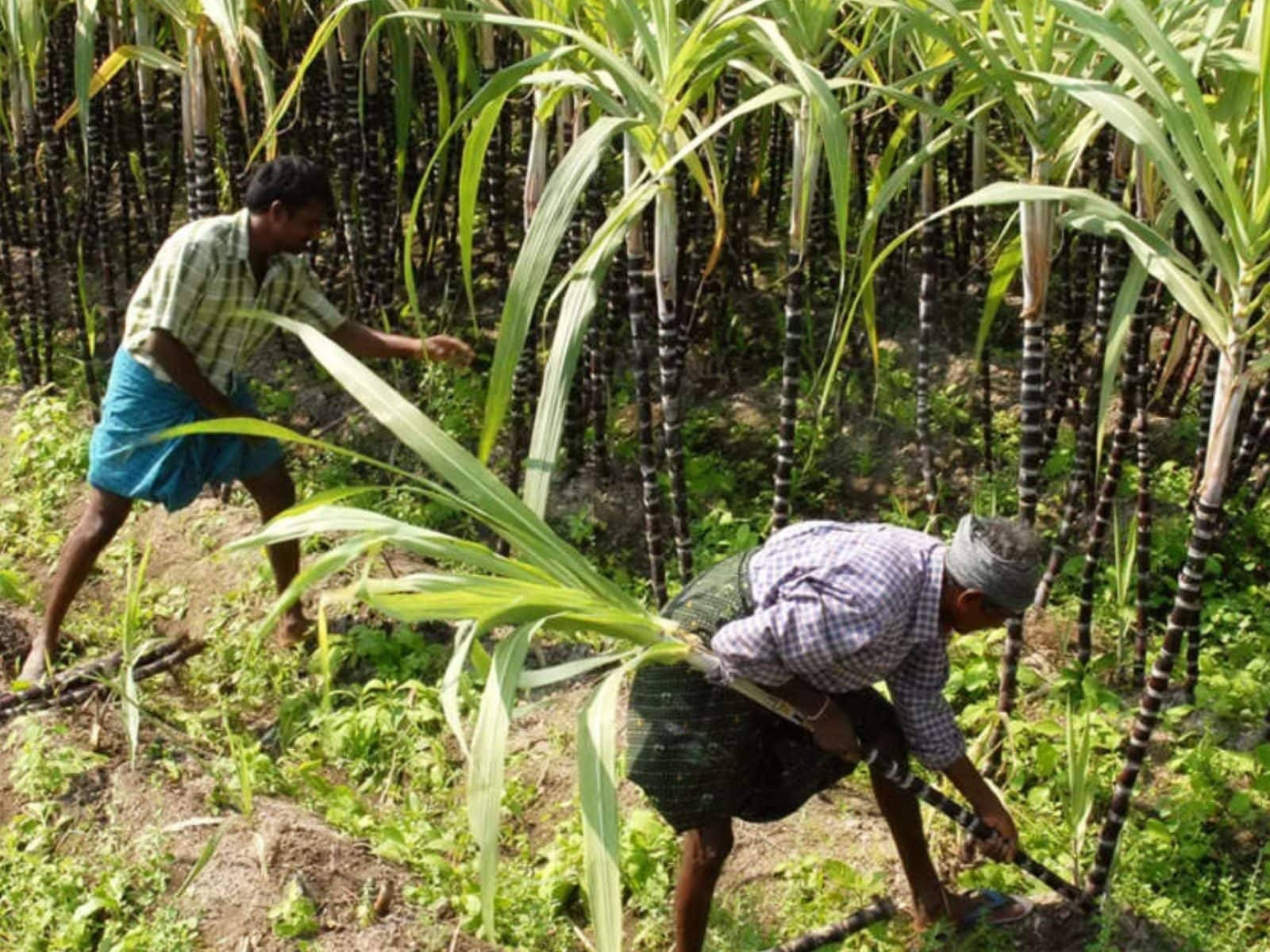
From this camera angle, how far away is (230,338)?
3.71 metres

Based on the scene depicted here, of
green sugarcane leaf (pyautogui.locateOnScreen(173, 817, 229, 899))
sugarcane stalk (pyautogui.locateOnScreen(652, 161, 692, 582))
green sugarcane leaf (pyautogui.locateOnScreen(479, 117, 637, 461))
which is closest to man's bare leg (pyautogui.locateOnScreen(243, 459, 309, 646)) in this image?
green sugarcane leaf (pyautogui.locateOnScreen(173, 817, 229, 899))

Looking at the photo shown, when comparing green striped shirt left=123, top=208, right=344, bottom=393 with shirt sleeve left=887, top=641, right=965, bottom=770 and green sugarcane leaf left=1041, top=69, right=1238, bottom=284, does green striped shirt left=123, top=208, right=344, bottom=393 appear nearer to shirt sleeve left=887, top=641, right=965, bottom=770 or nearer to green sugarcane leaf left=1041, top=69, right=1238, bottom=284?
shirt sleeve left=887, top=641, right=965, bottom=770

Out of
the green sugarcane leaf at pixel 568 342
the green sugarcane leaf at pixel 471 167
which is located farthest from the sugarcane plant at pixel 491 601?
the green sugarcane leaf at pixel 471 167

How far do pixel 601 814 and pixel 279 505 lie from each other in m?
2.04

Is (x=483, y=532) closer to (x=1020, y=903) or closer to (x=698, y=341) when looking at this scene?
(x=698, y=341)

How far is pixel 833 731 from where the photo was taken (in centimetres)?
260

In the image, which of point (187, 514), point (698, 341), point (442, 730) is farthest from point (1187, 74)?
point (187, 514)

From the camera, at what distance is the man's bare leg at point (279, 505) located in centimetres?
388

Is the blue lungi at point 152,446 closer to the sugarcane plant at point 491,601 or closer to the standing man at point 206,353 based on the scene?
the standing man at point 206,353

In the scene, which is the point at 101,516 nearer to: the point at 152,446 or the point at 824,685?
the point at 152,446

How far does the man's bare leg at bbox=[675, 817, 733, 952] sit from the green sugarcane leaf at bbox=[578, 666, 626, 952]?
641mm

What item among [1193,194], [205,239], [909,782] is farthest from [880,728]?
[205,239]

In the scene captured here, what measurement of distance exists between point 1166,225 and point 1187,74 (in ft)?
1.92

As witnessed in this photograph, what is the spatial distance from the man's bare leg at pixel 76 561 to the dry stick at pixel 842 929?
1.87m
